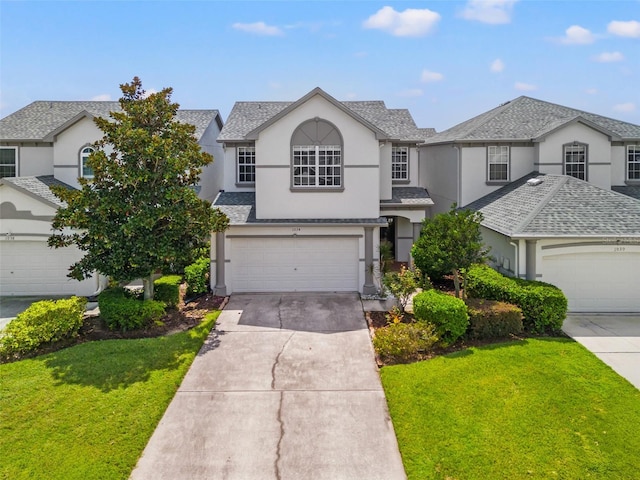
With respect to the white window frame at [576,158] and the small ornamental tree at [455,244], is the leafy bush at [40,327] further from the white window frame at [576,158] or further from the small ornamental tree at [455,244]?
the white window frame at [576,158]

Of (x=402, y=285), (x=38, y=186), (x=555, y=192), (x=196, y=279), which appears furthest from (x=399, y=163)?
(x=38, y=186)

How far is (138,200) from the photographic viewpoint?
1350 cm

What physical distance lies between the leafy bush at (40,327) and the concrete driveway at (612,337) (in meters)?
13.5

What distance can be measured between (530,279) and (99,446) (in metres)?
12.6

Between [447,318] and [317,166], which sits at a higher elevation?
[317,166]

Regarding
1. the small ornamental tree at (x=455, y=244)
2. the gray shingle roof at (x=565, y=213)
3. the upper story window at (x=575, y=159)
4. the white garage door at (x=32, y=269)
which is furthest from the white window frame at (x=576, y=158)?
the white garage door at (x=32, y=269)

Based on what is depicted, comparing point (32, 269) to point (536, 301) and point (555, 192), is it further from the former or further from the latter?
point (555, 192)

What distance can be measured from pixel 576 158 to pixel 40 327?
21228 mm

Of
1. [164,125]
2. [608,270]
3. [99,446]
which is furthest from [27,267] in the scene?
[608,270]

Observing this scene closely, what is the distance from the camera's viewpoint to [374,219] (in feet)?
57.5

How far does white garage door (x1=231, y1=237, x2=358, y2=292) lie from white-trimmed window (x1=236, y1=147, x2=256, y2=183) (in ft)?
13.4

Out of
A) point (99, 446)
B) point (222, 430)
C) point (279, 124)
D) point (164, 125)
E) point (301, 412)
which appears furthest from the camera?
point (279, 124)

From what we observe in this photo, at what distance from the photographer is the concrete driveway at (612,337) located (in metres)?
10.9

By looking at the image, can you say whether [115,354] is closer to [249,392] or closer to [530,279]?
[249,392]
